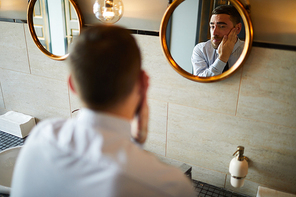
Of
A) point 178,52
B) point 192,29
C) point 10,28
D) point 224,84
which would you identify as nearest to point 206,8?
point 192,29

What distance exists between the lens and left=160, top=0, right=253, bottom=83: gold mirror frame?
1.03m

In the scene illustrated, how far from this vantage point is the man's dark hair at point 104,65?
509 mm

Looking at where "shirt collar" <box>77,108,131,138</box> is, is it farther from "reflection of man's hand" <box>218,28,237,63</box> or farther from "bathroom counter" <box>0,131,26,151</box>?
"bathroom counter" <box>0,131,26,151</box>

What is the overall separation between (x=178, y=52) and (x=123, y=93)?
2.47 ft

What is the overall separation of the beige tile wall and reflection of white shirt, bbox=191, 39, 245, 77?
0.21ft

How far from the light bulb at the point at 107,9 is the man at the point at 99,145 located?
0.79 metres

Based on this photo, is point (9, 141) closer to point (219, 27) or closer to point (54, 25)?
point (54, 25)

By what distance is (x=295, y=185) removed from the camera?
1.17 m

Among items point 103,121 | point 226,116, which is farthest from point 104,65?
point 226,116

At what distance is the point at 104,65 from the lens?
508 mm

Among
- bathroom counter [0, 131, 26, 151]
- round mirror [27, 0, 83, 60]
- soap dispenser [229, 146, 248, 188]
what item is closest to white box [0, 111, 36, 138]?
bathroom counter [0, 131, 26, 151]

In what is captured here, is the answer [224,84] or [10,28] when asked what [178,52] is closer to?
[224,84]

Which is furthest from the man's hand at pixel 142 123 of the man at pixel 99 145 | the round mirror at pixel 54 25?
the round mirror at pixel 54 25

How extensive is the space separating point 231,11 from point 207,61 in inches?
9.5
